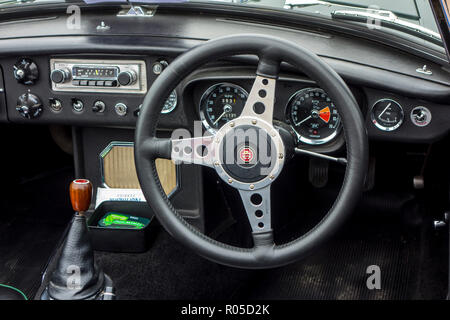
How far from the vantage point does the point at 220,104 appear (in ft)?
6.65

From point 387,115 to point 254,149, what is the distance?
523 mm

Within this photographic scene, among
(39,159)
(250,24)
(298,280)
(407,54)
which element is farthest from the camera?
(39,159)

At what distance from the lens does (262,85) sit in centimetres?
155

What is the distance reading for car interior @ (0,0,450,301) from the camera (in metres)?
1.59

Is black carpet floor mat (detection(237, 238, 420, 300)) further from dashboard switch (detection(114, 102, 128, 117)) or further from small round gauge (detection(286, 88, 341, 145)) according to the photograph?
dashboard switch (detection(114, 102, 128, 117))

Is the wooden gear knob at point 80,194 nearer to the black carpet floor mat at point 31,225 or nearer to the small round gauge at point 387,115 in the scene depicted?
the black carpet floor mat at point 31,225

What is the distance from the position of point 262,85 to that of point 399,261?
1.41 m

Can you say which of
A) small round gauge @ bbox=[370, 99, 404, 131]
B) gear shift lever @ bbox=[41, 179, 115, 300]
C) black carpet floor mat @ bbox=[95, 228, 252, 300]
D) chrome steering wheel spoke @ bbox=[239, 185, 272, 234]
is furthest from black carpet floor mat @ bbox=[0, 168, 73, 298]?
small round gauge @ bbox=[370, 99, 404, 131]

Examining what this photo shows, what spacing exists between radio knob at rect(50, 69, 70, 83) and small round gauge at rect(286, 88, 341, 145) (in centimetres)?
81

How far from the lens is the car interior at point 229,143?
159 centimetres

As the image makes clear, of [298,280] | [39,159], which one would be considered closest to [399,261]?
[298,280]

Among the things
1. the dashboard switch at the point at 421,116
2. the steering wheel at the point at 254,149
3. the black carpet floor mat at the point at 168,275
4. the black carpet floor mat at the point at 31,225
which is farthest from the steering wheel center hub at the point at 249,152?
the black carpet floor mat at the point at 31,225

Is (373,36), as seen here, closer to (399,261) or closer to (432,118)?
(432,118)
